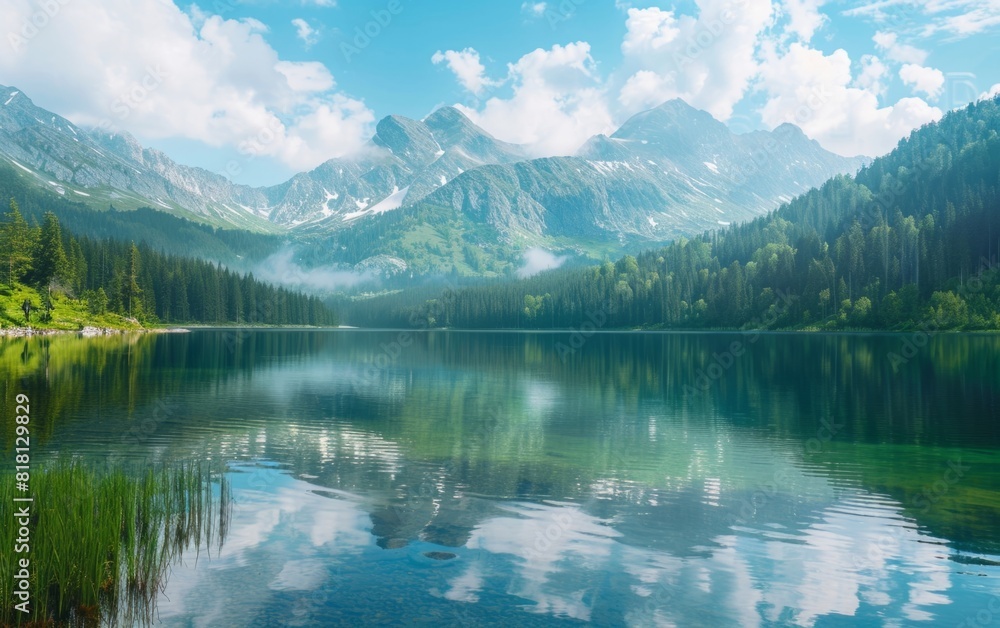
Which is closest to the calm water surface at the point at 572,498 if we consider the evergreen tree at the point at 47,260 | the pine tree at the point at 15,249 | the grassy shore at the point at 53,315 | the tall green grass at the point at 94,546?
the tall green grass at the point at 94,546

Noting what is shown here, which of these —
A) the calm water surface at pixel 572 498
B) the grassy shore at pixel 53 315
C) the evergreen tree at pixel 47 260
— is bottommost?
the calm water surface at pixel 572 498

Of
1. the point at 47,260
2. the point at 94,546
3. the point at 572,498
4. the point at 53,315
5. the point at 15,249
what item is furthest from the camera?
the point at 15,249

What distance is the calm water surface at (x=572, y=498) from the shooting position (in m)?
17.4

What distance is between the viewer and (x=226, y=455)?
34.8 meters

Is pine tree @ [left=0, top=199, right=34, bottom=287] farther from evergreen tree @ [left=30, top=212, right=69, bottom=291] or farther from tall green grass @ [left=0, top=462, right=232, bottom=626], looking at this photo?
tall green grass @ [left=0, top=462, right=232, bottom=626]

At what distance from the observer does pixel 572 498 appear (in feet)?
91.1

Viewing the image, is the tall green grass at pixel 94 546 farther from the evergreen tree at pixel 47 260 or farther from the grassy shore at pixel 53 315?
the evergreen tree at pixel 47 260

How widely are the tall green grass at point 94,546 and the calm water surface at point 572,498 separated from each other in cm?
93

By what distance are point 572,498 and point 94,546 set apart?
18183 millimetres

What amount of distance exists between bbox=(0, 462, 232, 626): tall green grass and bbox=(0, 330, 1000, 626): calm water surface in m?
0.93

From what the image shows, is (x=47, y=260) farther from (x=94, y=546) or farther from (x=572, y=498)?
(x=94, y=546)

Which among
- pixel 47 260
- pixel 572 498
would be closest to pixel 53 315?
pixel 47 260

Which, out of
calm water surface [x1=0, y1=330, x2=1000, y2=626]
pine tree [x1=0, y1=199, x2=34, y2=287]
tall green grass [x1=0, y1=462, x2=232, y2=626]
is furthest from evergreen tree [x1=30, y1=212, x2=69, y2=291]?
tall green grass [x1=0, y1=462, x2=232, y2=626]

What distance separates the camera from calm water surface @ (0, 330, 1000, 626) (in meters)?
17.4
